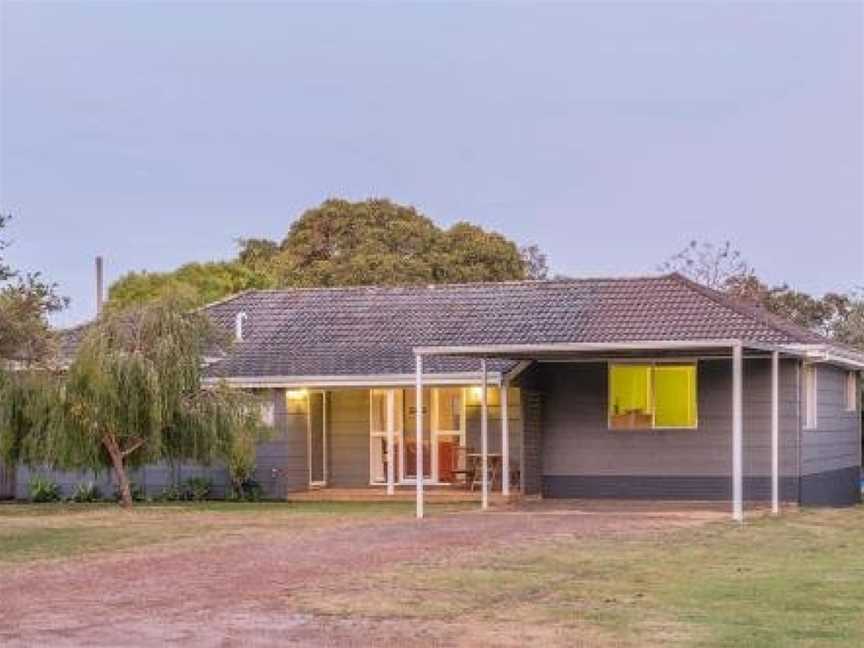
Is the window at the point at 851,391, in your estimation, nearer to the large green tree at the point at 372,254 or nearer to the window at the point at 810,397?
the window at the point at 810,397

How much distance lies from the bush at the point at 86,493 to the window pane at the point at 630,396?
977 cm

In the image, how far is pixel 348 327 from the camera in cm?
3017

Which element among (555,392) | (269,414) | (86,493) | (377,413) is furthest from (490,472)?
(86,493)

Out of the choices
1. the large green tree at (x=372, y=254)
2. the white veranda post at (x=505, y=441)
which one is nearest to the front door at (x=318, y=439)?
the white veranda post at (x=505, y=441)

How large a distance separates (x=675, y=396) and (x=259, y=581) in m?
13.5

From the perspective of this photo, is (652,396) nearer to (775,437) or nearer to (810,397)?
(810,397)

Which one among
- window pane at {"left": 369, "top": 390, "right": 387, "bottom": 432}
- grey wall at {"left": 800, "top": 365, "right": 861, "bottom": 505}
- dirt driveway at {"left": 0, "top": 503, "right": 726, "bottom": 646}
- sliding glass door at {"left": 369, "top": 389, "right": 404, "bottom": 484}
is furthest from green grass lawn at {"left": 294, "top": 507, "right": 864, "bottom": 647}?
window pane at {"left": 369, "top": 390, "right": 387, "bottom": 432}

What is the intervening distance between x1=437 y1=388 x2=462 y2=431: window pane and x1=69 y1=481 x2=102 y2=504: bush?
259 inches

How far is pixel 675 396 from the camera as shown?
87.9 feet

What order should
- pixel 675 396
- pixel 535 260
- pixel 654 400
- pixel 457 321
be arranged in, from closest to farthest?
pixel 675 396, pixel 654 400, pixel 457 321, pixel 535 260

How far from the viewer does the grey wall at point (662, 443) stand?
2633 cm

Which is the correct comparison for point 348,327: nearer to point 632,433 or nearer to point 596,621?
point 632,433

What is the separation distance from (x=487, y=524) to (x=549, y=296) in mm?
8725

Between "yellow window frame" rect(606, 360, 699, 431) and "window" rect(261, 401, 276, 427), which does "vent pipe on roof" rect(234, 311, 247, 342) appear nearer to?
"window" rect(261, 401, 276, 427)
